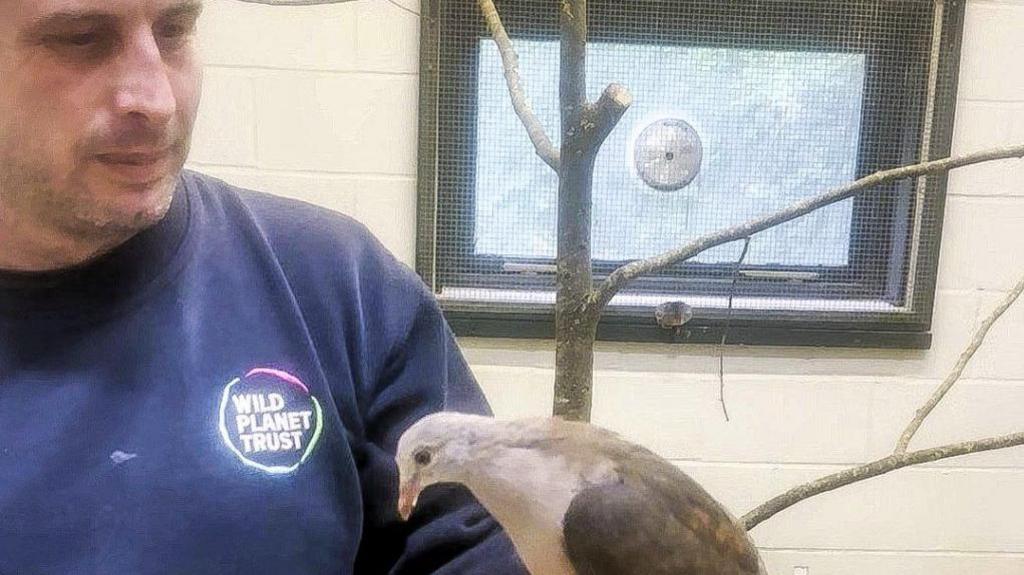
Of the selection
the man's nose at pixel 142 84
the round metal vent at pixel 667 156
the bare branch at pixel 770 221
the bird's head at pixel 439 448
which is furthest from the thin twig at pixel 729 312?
the man's nose at pixel 142 84

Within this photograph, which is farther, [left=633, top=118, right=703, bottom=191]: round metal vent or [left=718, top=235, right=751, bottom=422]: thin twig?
[left=633, top=118, right=703, bottom=191]: round metal vent

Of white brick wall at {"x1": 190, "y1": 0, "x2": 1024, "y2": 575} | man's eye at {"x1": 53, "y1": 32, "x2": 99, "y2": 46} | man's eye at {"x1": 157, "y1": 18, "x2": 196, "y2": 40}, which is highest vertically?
man's eye at {"x1": 157, "y1": 18, "x2": 196, "y2": 40}

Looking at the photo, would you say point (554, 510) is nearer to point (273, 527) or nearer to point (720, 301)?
point (273, 527)

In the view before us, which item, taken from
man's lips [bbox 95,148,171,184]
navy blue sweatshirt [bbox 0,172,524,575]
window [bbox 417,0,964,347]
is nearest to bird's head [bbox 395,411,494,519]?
navy blue sweatshirt [bbox 0,172,524,575]

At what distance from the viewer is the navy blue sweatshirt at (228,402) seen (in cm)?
63

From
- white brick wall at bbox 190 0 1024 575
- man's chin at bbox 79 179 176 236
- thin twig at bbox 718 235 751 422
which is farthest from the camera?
white brick wall at bbox 190 0 1024 575

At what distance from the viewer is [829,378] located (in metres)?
1.37

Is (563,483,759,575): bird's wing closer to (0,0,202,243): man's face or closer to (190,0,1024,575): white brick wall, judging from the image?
(0,0,202,243): man's face

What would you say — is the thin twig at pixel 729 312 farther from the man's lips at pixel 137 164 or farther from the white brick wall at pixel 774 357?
the man's lips at pixel 137 164

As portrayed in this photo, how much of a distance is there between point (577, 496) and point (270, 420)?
0.91 feet

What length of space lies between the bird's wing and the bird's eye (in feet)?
0.26

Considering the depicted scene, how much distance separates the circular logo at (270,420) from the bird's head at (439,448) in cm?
18

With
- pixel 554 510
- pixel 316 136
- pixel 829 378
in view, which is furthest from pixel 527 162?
pixel 554 510

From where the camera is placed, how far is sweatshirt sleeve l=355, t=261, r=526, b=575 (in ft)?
2.25
